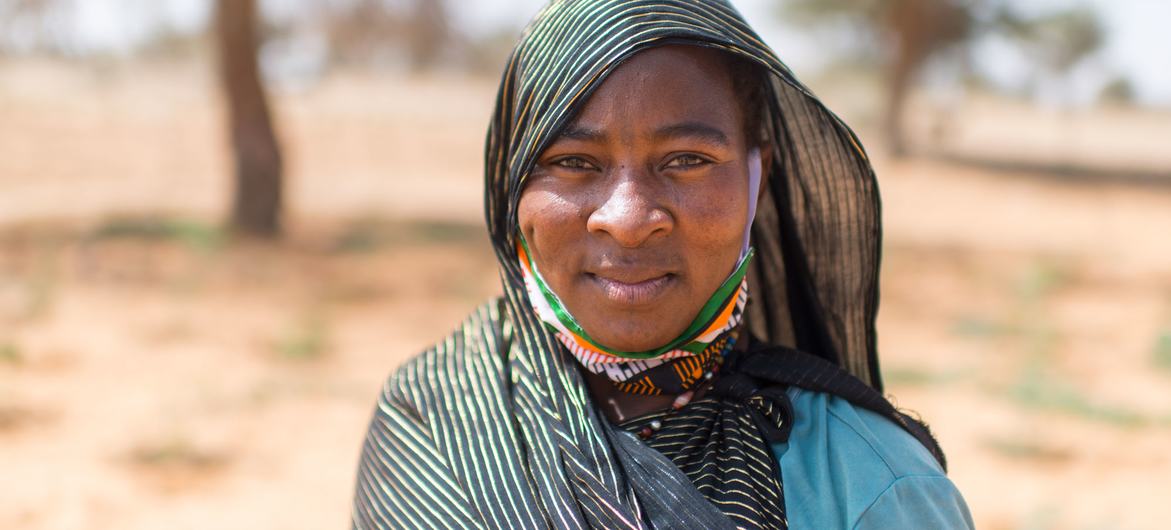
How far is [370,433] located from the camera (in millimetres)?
1752

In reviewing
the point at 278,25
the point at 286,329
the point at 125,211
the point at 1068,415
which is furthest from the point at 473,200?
the point at 278,25

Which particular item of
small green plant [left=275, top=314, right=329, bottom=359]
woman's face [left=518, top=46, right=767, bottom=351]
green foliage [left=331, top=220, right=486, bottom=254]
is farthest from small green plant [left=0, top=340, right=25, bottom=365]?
woman's face [left=518, top=46, right=767, bottom=351]

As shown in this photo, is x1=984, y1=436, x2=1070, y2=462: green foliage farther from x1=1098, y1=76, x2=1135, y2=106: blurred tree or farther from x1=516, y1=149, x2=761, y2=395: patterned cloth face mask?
x1=1098, y1=76, x2=1135, y2=106: blurred tree

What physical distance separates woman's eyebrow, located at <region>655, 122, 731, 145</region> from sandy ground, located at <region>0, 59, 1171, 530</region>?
3.10 m

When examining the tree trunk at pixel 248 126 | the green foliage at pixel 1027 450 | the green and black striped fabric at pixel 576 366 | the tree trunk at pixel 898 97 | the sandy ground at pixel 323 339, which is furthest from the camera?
the tree trunk at pixel 898 97

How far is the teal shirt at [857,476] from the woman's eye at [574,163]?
470 millimetres

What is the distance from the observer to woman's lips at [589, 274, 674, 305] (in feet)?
4.63

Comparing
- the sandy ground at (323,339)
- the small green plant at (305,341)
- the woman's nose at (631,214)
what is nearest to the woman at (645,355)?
the woman's nose at (631,214)

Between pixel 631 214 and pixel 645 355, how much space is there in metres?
0.23

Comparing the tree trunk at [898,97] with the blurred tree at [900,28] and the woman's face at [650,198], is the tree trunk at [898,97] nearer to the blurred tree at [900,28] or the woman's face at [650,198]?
the blurred tree at [900,28]

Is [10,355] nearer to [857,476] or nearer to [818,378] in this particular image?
[818,378]

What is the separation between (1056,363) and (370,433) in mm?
5979

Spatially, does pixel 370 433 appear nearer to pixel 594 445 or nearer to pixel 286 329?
pixel 594 445

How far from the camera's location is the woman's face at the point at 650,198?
4.60 ft
